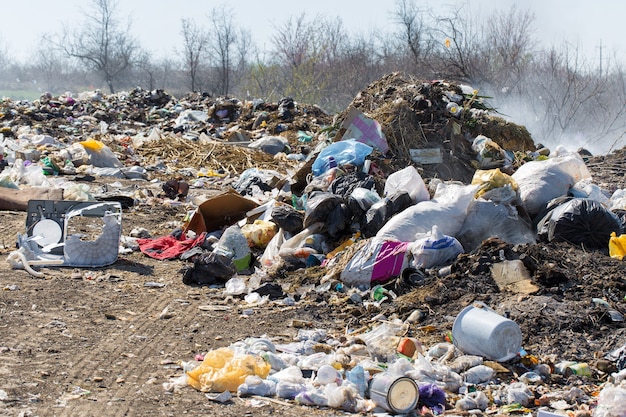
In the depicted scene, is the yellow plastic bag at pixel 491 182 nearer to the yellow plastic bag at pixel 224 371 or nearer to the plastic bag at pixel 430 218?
the plastic bag at pixel 430 218

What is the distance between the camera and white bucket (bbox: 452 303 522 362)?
150 inches

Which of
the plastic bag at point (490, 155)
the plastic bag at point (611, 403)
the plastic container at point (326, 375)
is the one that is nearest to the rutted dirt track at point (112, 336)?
the plastic container at point (326, 375)

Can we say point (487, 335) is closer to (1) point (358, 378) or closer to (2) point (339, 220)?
(1) point (358, 378)

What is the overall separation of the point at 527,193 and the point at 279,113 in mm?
10785

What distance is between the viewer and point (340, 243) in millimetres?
6129

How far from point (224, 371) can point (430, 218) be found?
2.61 m

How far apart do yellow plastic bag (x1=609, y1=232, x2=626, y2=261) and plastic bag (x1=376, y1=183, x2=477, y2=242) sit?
43.5 inches

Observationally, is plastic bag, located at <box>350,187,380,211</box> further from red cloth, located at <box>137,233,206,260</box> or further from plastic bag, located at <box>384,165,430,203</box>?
red cloth, located at <box>137,233,206,260</box>

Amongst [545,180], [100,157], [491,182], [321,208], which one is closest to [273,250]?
[321,208]

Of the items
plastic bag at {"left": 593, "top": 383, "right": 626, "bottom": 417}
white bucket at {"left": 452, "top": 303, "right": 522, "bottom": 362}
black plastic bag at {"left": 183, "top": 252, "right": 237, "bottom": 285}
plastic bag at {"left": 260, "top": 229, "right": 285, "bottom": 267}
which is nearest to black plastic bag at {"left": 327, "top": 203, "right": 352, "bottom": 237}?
plastic bag at {"left": 260, "top": 229, "right": 285, "bottom": 267}

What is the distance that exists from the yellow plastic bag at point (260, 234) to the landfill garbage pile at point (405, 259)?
1cm

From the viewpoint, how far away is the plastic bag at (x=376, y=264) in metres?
5.24

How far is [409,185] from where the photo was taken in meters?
6.09

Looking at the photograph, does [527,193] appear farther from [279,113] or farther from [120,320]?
[279,113]
